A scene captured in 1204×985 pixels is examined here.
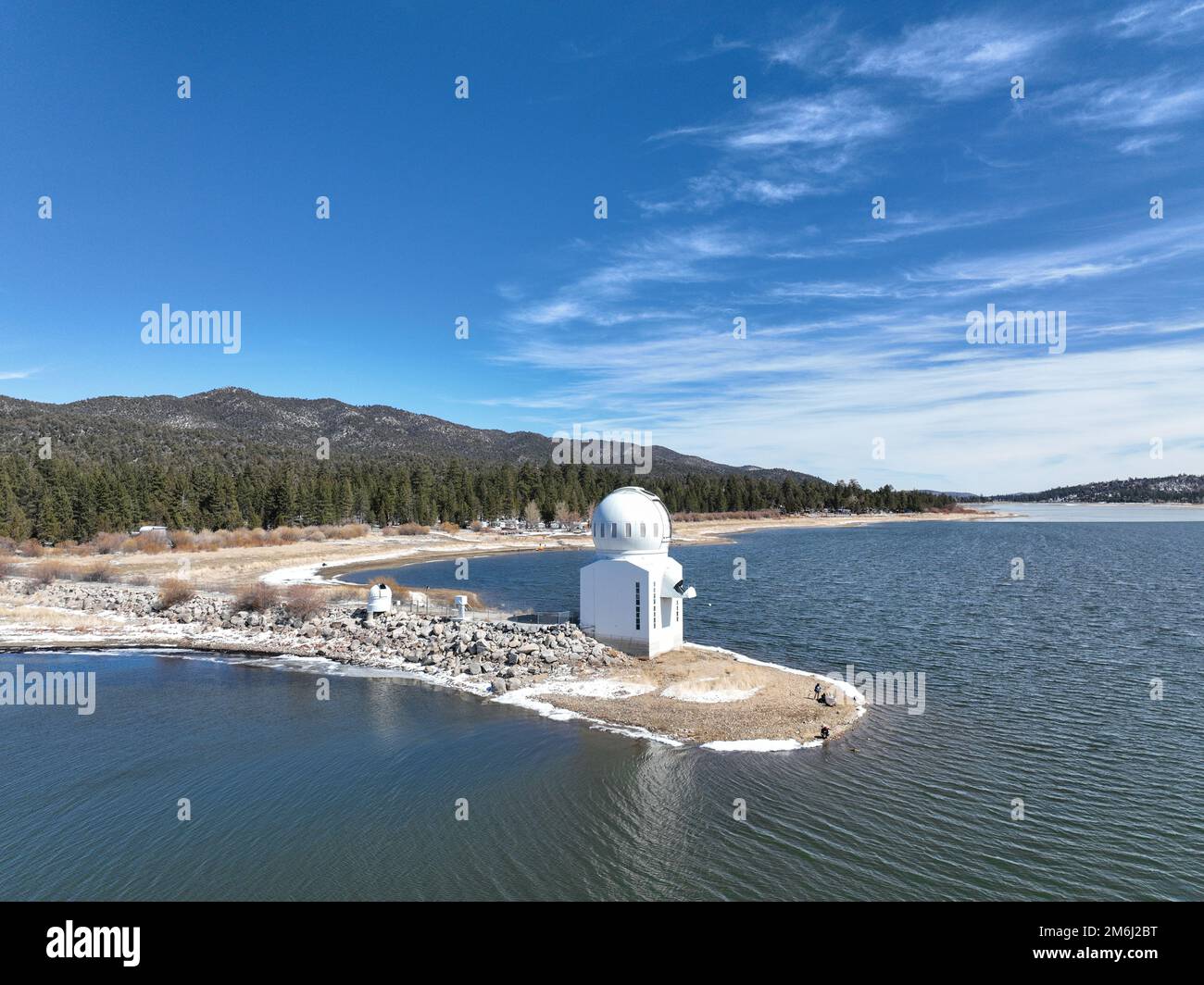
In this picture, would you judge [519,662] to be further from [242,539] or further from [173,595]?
[242,539]

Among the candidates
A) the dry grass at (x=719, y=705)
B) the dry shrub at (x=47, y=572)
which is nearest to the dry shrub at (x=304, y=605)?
the dry grass at (x=719, y=705)

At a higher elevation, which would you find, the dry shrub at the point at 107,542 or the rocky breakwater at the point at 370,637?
the dry shrub at the point at 107,542

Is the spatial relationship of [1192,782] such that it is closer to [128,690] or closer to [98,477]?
[128,690]

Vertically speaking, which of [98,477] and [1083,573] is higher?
[98,477]

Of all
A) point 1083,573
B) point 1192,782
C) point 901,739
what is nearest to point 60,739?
point 901,739

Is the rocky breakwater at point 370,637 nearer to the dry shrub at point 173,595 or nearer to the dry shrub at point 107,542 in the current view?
the dry shrub at point 173,595

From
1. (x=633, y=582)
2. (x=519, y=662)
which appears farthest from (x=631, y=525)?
(x=519, y=662)
